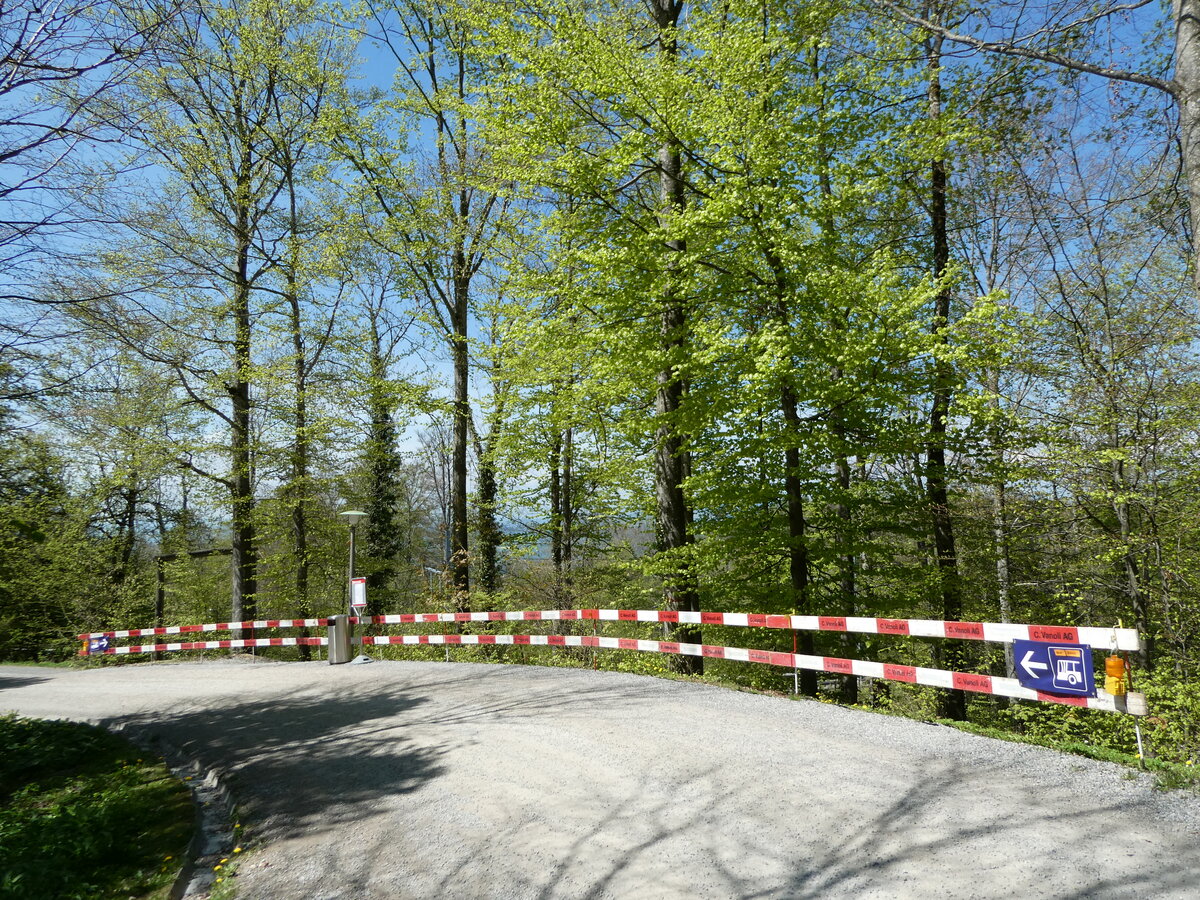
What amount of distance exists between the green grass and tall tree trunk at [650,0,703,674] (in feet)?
25.4

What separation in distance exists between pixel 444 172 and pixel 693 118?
10996 millimetres

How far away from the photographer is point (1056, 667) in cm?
614

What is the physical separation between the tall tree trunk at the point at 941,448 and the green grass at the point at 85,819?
11.7m

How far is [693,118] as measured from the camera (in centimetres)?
1115

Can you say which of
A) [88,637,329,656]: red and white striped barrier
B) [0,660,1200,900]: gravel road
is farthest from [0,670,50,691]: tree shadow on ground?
[0,660,1200,900]: gravel road

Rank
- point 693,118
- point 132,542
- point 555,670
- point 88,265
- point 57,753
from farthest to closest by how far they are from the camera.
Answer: point 132,542, point 555,670, point 693,118, point 57,753, point 88,265

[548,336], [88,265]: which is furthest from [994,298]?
[88,265]

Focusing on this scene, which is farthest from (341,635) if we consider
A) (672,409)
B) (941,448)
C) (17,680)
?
(941,448)

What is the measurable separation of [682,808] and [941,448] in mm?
9971

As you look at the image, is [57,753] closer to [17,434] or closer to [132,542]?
[17,434]

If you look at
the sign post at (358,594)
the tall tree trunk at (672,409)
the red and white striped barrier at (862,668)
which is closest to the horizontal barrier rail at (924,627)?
the red and white striped barrier at (862,668)

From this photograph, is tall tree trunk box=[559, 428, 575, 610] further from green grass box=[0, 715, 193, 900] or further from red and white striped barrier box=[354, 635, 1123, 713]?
green grass box=[0, 715, 193, 900]

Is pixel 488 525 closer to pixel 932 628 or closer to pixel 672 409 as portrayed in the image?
pixel 672 409

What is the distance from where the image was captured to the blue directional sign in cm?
593
